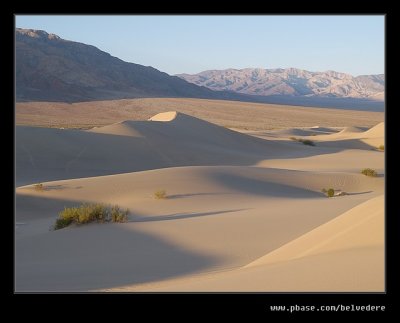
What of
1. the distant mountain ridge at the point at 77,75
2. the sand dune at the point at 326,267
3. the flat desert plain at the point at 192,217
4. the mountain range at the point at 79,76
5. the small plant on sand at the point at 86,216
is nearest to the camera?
the sand dune at the point at 326,267

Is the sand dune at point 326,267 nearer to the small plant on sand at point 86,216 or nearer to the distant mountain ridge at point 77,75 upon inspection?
the small plant on sand at point 86,216

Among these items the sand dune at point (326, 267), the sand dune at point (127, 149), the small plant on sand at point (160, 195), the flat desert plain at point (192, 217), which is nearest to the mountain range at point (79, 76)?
the sand dune at point (127, 149)

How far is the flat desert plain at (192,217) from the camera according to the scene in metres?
7.26

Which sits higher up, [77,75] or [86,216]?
[77,75]

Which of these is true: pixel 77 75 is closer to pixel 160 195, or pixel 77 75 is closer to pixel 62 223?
pixel 160 195

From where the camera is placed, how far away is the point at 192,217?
13773mm

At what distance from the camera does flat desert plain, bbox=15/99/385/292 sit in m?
7.26

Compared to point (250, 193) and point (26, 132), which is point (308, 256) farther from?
point (26, 132)

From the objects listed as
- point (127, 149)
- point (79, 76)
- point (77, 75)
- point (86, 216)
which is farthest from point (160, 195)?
point (77, 75)

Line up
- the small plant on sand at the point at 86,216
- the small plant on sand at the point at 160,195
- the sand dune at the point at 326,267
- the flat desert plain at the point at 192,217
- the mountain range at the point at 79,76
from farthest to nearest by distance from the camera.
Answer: the mountain range at the point at 79,76 → the small plant on sand at the point at 160,195 → the small plant on sand at the point at 86,216 → the flat desert plain at the point at 192,217 → the sand dune at the point at 326,267

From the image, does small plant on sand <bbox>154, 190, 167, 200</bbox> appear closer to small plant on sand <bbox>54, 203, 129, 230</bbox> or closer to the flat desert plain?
the flat desert plain
